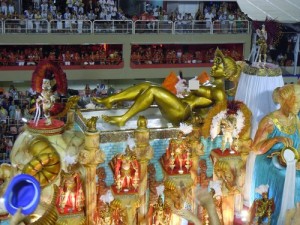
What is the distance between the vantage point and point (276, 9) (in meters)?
16.4

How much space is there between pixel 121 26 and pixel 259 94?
10.6 metres

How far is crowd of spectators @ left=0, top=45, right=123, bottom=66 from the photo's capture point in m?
16.5

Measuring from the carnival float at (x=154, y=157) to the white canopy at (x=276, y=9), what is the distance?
967 centimetres

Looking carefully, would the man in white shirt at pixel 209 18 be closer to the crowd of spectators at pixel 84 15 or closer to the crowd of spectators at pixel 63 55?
the crowd of spectators at pixel 84 15

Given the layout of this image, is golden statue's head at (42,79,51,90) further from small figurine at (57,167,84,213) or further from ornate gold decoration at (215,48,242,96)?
ornate gold decoration at (215,48,242,96)

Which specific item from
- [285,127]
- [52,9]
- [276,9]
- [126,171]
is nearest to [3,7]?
[52,9]

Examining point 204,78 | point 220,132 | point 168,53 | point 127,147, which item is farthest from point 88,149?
point 168,53

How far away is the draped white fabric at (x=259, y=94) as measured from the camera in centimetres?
719

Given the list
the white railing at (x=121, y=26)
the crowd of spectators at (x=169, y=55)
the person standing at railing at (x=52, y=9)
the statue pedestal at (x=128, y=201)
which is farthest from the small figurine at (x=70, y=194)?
the person standing at railing at (x=52, y=9)

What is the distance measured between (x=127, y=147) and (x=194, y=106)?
128 centimetres

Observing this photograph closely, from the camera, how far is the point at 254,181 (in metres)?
7.00

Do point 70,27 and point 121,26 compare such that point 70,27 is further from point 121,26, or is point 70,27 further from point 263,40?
point 263,40

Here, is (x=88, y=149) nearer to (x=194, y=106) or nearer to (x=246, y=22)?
(x=194, y=106)

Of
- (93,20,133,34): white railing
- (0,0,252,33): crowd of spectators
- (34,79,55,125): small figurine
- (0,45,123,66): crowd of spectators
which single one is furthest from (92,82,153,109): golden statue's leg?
(93,20,133,34): white railing
